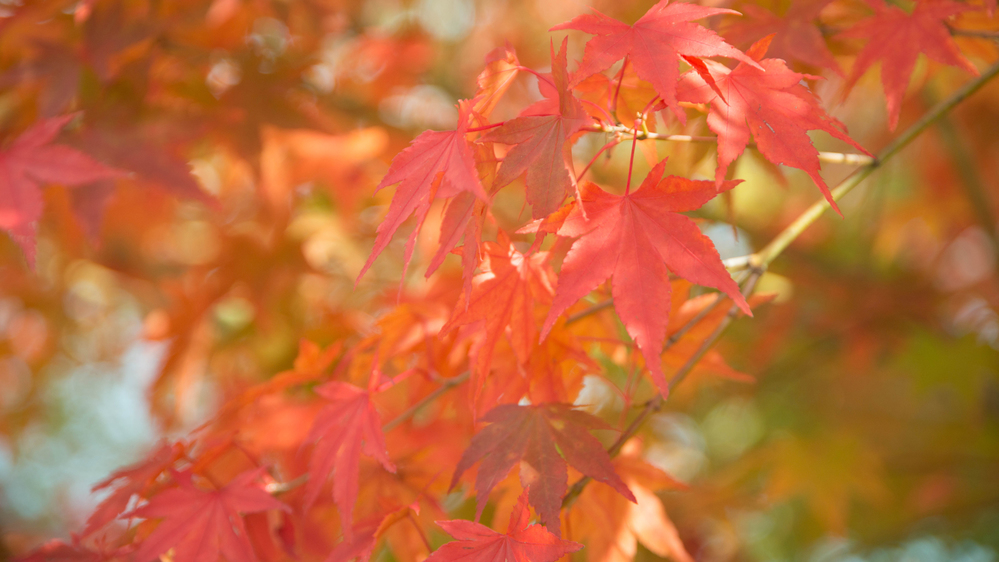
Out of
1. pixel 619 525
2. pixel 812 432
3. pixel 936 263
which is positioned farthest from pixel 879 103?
pixel 619 525

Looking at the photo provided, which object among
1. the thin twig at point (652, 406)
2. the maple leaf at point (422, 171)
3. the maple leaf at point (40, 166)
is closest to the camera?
the maple leaf at point (422, 171)

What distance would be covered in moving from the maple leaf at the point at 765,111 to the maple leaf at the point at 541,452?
27 cm

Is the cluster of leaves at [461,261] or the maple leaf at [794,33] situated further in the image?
the maple leaf at [794,33]

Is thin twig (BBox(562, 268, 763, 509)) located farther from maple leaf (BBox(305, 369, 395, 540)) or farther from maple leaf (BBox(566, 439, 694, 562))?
maple leaf (BBox(305, 369, 395, 540))

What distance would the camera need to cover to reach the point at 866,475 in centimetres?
140

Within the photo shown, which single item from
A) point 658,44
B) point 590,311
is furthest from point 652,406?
point 658,44

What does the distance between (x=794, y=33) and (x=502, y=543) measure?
2.16 ft

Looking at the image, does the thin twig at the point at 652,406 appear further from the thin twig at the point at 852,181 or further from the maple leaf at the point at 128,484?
the maple leaf at the point at 128,484

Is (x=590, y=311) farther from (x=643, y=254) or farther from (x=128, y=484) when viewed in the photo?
(x=128, y=484)

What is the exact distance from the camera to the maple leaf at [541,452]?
516 millimetres

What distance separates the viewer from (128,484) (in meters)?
0.69

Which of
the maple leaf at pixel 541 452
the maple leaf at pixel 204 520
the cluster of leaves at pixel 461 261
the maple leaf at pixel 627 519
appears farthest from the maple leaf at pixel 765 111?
the maple leaf at pixel 204 520

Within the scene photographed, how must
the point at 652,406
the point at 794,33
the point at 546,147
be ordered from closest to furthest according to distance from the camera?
the point at 546,147
the point at 652,406
the point at 794,33

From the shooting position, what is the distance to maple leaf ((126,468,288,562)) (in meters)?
0.63
